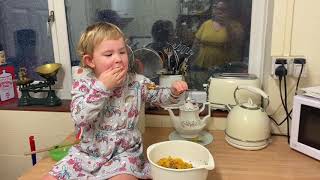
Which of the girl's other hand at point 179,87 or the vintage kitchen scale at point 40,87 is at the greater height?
the girl's other hand at point 179,87

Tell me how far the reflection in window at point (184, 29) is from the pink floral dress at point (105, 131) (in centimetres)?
39

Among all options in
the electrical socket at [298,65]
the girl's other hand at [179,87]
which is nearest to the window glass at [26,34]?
the girl's other hand at [179,87]

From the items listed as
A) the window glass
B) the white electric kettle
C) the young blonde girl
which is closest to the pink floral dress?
the young blonde girl

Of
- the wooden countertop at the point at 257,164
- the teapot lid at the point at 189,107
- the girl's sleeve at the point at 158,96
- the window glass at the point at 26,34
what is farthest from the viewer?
the window glass at the point at 26,34

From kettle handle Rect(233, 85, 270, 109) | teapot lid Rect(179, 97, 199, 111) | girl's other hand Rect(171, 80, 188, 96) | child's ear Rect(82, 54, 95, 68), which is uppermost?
child's ear Rect(82, 54, 95, 68)

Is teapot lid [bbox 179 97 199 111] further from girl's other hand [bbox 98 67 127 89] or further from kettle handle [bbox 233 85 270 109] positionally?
girl's other hand [bbox 98 67 127 89]

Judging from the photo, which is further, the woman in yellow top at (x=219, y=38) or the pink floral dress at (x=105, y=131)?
the woman in yellow top at (x=219, y=38)

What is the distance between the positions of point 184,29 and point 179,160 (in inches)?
30.5

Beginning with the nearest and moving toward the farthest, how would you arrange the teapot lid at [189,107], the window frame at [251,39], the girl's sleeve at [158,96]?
the girl's sleeve at [158,96], the teapot lid at [189,107], the window frame at [251,39]

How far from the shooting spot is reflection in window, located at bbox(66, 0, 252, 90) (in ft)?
5.05

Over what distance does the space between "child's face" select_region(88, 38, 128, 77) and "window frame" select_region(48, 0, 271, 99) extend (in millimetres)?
628

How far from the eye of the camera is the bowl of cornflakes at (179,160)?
0.88 m

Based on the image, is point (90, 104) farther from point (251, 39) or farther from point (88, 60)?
point (251, 39)

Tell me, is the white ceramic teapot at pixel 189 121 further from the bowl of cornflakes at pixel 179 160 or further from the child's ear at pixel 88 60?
the child's ear at pixel 88 60
